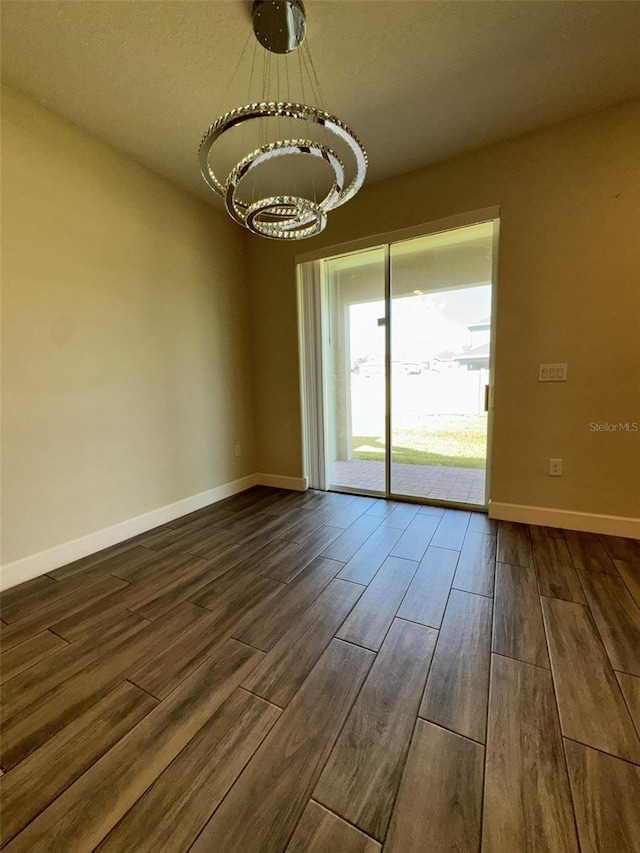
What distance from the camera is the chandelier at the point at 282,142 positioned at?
4.26 ft

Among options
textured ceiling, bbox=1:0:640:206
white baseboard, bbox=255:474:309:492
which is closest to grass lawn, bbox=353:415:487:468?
white baseboard, bbox=255:474:309:492

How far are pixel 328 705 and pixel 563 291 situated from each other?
2.85 m

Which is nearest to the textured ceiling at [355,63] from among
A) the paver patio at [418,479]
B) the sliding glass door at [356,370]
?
the sliding glass door at [356,370]

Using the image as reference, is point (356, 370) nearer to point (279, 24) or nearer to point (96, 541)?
point (279, 24)

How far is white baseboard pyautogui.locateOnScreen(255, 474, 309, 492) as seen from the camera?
12.0ft

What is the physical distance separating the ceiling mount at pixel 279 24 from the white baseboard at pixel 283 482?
318 cm

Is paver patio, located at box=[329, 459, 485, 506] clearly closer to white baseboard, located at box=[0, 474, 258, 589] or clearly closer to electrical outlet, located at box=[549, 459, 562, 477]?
electrical outlet, located at box=[549, 459, 562, 477]

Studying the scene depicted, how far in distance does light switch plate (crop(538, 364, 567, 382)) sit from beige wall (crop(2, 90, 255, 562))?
2812 mm

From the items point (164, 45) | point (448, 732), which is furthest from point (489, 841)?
point (164, 45)

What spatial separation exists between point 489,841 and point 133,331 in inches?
122

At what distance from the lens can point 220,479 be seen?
135 inches

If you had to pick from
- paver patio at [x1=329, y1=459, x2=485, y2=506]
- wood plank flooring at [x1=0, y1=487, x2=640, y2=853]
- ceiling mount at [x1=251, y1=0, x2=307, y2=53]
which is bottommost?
wood plank flooring at [x1=0, y1=487, x2=640, y2=853]

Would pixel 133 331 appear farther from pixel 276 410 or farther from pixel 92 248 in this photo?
pixel 276 410

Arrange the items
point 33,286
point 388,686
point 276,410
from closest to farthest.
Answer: point 388,686
point 33,286
point 276,410
